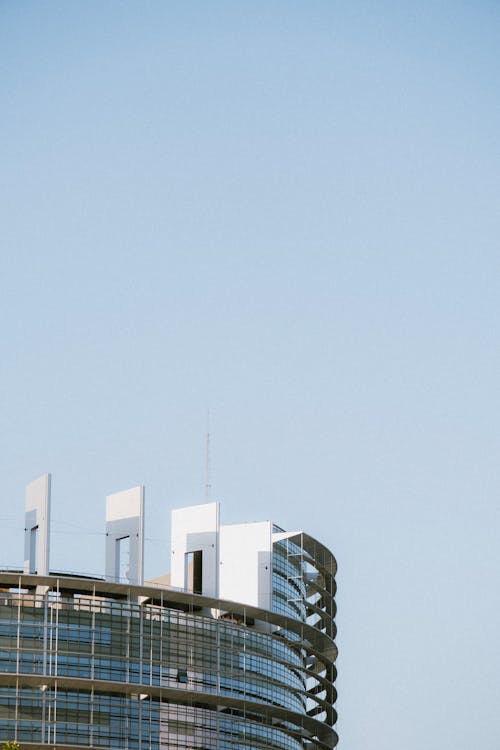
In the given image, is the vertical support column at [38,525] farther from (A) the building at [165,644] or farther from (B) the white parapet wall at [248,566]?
(B) the white parapet wall at [248,566]

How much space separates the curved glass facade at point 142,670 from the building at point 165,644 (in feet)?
0.29

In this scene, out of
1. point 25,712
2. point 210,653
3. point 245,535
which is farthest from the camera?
point 245,535

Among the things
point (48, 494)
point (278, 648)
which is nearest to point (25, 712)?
point (48, 494)

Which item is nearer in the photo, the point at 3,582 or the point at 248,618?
the point at 3,582

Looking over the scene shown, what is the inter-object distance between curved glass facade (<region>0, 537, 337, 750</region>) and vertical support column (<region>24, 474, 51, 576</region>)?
2107 millimetres

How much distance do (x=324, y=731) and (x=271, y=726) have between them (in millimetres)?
Answer: 10396

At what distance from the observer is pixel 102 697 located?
354 feet

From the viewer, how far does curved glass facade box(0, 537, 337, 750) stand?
346 ft

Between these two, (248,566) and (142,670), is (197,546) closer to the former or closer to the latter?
(248,566)

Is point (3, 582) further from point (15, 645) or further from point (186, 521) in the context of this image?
point (186, 521)

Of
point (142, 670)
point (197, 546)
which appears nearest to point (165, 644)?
point (142, 670)

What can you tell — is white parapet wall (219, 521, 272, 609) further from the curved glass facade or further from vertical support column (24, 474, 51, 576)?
vertical support column (24, 474, 51, 576)

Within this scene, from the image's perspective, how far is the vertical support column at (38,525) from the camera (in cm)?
10788

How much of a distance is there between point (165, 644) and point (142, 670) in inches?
112
